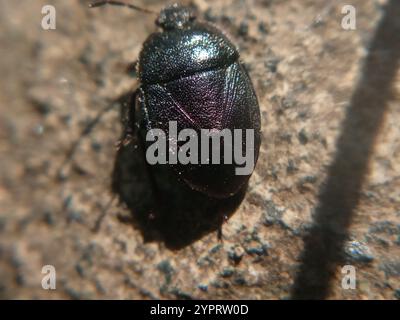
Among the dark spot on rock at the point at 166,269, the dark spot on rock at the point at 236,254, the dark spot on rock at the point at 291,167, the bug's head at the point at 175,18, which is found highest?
the bug's head at the point at 175,18

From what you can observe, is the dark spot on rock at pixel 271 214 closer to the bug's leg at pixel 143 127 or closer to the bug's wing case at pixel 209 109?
the bug's wing case at pixel 209 109

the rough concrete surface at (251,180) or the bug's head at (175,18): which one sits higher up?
the bug's head at (175,18)

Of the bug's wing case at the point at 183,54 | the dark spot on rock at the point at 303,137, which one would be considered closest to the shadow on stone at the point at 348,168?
the dark spot on rock at the point at 303,137

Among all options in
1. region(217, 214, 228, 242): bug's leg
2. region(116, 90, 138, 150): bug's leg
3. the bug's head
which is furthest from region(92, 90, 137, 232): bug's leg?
region(217, 214, 228, 242): bug's leg

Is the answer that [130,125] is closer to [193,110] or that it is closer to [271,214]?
[193,110]
